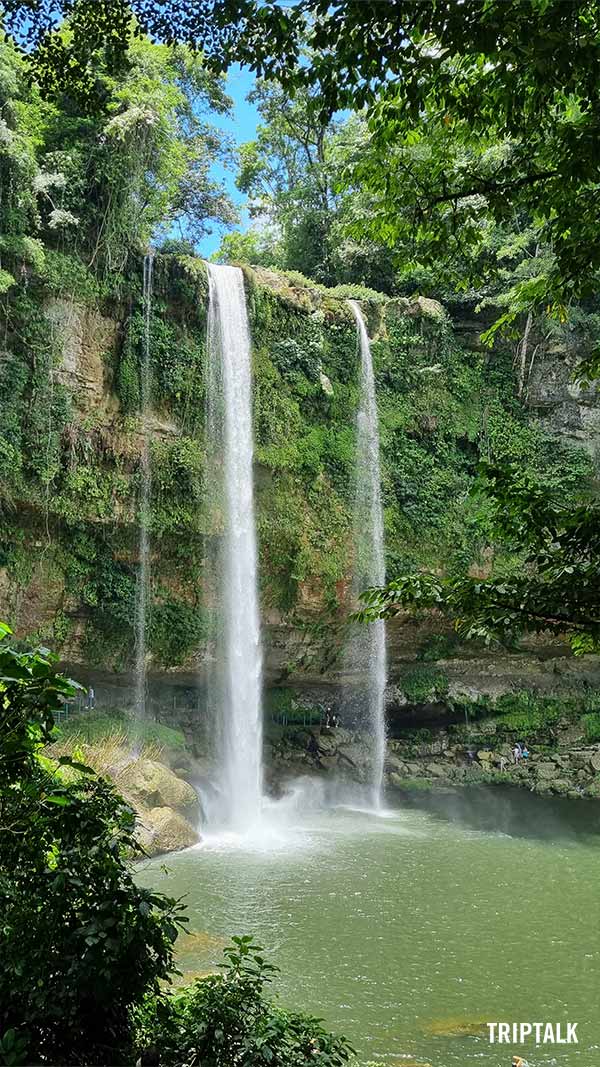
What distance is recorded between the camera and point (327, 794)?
1596cm

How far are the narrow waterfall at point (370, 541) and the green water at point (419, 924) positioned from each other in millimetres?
4152

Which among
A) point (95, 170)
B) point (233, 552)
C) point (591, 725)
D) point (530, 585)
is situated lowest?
point (530, 585)

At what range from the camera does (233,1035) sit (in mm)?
2904

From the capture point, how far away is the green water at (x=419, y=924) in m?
5.75

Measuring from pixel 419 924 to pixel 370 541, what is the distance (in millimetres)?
9639

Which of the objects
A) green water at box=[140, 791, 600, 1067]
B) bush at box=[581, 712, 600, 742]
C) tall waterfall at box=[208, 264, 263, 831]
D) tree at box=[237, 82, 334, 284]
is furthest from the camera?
tree at box=[237, 82, 334, 284]

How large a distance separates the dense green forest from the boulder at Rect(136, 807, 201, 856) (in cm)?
258

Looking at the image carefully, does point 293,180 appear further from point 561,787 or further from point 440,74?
point 440,74

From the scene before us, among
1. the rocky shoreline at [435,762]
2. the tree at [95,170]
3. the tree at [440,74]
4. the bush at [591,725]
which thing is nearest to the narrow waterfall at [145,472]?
the tree at [95,170]

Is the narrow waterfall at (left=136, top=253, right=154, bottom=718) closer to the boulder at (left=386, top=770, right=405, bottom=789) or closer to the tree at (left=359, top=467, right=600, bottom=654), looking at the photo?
the boulder at (left=386, top=770, right=405, bottom=789)

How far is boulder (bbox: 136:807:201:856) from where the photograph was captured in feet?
34.3

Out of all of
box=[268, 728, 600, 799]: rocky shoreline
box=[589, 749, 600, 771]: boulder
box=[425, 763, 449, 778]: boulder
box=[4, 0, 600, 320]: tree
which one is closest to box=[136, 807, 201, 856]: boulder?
box=[268, 728, 600, 799]: rocky shoreline

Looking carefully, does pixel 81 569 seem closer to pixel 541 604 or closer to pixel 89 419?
pixel 89 419

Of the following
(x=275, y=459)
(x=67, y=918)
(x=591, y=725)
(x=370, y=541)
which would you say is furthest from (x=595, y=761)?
(x=67, y=918)
